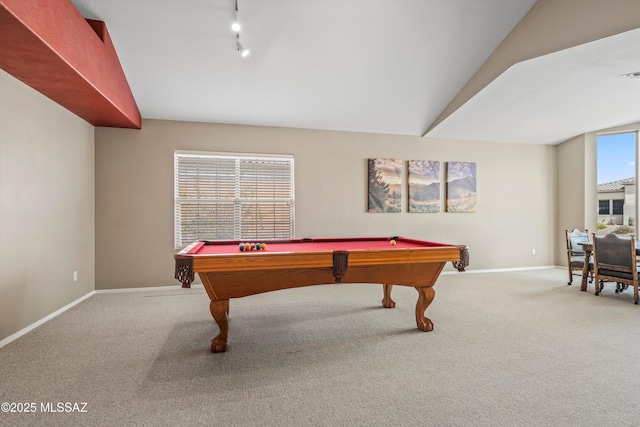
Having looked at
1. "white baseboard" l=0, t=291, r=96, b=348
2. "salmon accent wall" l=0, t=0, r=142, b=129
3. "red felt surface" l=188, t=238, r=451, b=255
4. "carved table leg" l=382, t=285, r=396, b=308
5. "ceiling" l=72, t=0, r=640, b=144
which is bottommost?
"white baseboard" l=0, t=291, r=96, b=348

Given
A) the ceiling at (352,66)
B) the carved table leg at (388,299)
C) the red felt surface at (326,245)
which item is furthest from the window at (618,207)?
the carved table leg at (388,299)

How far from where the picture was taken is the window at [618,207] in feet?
18.3

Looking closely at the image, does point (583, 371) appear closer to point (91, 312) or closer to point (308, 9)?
point (308, 9)

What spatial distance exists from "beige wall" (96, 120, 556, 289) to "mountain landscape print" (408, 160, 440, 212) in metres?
0.16

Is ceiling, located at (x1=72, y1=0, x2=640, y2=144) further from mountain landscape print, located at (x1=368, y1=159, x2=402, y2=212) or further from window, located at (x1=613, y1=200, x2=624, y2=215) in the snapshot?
window, located at (x1=613, y1=200, x2=624, y2=215)

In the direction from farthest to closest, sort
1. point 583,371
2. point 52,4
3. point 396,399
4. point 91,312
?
point 91,312, point 52,4, point 583,371, point 396,399

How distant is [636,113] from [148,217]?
7.97 m

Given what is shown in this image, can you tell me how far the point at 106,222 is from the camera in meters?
4.47

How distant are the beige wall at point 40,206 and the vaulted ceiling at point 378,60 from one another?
1017mm

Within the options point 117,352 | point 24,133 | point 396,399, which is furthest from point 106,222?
point 396,399

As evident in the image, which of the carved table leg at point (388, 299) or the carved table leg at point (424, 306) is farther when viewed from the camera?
the carved table leg at point (388, 299)

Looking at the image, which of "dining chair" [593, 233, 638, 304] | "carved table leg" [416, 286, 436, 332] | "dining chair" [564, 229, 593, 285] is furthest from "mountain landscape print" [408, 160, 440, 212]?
"carved table leg" [416, 286, 436, 332]

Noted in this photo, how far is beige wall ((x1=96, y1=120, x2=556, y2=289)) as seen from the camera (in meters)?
4.52

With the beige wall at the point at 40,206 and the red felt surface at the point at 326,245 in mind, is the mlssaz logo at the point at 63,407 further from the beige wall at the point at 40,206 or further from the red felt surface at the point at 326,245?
the beige wall at the point at 40,206
